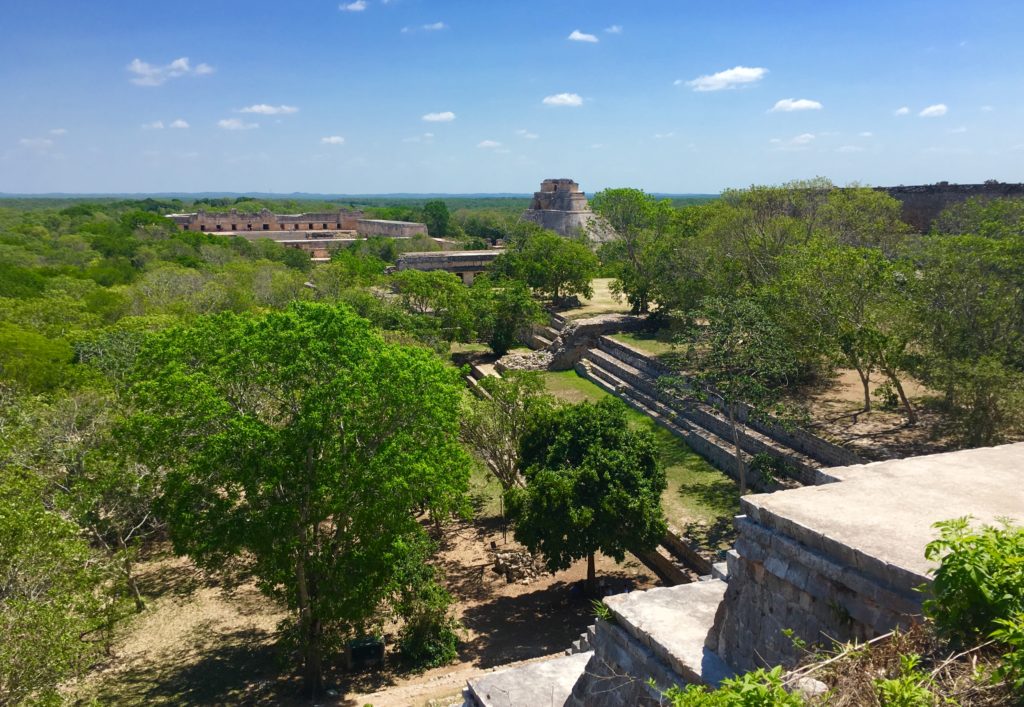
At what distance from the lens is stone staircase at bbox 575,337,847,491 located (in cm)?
1485

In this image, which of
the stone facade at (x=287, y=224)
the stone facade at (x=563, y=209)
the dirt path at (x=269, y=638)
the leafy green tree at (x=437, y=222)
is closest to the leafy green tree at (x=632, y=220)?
the stone facade at (x=563, y=209)

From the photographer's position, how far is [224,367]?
935 cm

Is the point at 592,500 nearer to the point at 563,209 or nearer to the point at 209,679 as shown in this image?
the point at 209,679

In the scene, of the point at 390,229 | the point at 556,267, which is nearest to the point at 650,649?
the point at 556,267

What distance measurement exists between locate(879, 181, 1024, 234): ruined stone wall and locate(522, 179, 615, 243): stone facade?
1909 centimetres

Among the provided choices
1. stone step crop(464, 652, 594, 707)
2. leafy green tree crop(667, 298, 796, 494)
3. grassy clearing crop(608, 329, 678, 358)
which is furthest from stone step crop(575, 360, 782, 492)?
stone step crop(464, 652, 594, 707)

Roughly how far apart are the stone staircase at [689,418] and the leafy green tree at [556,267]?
6.98 meters

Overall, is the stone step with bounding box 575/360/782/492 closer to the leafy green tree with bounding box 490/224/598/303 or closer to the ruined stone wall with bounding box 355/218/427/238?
the leafy green tree with bounding box 490/224/598/303

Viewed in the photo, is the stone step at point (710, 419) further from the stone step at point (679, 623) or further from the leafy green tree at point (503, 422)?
the stone step at point (679, 623)

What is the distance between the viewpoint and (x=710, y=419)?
58.6ft

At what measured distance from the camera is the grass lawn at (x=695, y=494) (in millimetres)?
13156

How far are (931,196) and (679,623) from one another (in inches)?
1307

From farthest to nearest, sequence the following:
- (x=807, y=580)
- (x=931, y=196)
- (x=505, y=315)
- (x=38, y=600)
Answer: (x=931, y=196), (x=505, y=315), (x=38, y=600), (x=807, y=580)

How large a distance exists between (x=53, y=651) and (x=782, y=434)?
47.8 ft
